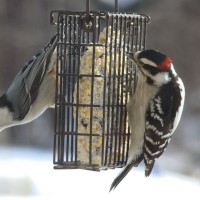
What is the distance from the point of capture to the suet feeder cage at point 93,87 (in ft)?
17.9

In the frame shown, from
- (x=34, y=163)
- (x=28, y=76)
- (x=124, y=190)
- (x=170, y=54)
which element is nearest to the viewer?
(x=28, y=76)

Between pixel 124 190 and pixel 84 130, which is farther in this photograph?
pixel 124 190

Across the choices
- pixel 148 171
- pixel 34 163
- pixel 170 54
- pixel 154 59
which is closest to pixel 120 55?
pixel 154 59

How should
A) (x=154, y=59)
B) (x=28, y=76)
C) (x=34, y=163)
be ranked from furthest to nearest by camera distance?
1. (x=34, y=163)
2. (x=28, y=76)
3. (x=154, y=59)

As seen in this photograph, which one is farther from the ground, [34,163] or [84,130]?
[84,130]

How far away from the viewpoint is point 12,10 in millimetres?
12305

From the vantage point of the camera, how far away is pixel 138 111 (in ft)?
18.2

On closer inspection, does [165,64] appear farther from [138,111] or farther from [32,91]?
[32,91]

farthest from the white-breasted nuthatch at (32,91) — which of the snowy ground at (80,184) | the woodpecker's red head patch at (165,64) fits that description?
the snowy ground at (80,184)

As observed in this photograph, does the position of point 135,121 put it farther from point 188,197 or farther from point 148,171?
point 188,197

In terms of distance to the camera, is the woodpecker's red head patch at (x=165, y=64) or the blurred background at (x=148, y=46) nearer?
the woodpecker's red head patch at (x=165, y=64)

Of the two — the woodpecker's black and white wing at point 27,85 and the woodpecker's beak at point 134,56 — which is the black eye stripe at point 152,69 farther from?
the woodpecker's black and white wing at point 27,85

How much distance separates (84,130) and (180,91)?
650mm

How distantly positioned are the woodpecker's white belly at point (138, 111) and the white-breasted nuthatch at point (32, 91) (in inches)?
23.6
